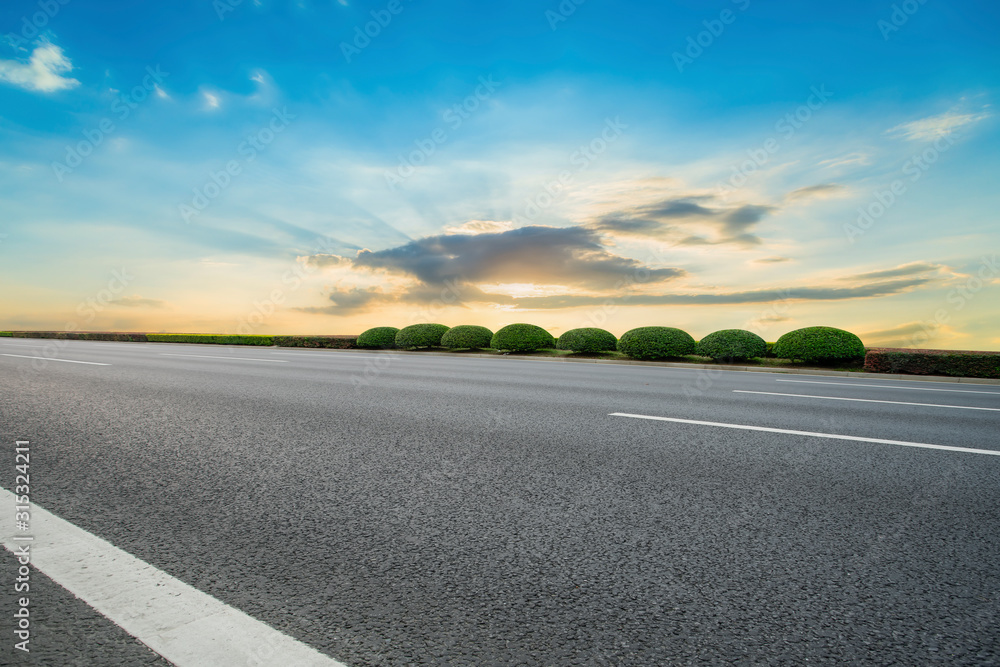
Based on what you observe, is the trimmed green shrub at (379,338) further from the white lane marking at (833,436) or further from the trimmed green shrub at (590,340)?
the white lane marking at (833,436)

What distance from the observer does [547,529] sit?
276cm

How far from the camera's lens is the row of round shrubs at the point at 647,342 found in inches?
699

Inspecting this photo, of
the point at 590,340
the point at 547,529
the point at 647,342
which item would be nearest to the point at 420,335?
the point at 590,340

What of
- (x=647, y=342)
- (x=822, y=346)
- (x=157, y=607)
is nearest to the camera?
(x=157, y=607)

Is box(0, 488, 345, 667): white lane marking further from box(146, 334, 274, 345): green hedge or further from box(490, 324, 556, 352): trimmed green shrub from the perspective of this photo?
box(146, 334, 274, 345): green hedge

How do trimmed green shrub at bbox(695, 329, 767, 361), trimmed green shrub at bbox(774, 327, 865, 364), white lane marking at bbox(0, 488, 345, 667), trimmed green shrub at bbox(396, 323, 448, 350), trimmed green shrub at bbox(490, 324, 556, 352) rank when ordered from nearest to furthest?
white lane marking at bbox(0, 488, 345, 667)
trimmed green shrub at bbox(774, 327, 865, 364)
trimmed green shrub at bbox(695, 329, 767, 361)
trimmed green shrub at bbox(490, 324, 556, 352)
trimmed green shrub at bbox(396, 323, 448, 350)

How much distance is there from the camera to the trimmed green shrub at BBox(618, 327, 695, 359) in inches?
787

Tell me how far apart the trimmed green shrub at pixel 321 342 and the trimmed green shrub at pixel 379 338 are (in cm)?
111

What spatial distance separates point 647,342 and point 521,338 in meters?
5.54

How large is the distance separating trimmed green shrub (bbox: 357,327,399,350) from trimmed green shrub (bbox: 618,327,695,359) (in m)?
12.7

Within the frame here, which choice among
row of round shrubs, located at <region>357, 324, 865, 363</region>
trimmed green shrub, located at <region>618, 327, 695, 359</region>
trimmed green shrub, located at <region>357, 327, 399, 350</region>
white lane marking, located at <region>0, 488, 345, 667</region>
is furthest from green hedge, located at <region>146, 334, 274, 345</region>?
white lane marking, located at <region>0, 488, 345, 667</region>

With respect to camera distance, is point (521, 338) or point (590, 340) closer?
point (590, 340)

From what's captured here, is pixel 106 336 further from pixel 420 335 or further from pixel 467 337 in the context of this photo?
pixel 467 337

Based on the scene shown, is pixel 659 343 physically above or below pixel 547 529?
above
